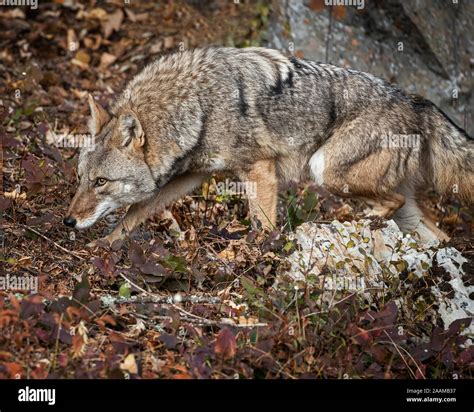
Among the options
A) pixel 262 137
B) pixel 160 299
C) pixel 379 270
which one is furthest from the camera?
pixel 262 137

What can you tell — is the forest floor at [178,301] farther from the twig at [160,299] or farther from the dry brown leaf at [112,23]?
the dry brown leaf at [112,23]

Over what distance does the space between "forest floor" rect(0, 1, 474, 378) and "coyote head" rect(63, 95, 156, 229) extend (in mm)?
337

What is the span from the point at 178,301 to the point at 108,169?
1.83 metres

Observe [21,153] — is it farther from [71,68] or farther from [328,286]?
[328,286]

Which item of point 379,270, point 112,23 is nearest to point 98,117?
point 379,270

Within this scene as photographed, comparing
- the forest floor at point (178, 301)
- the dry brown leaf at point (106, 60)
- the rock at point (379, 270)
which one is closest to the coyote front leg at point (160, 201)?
the forest floor at point (178, 301)

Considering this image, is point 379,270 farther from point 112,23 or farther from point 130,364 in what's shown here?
point 112,23

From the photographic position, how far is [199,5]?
12.4 metres

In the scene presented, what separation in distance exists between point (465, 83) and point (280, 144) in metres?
4.35

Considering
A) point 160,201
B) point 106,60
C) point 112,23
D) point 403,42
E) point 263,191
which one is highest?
point 403,42

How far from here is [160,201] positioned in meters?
7.84

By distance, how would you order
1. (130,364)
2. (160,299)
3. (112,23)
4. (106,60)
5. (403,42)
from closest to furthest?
(130,364) → (160,299) → (403,42) → (106,60) → (112,23)

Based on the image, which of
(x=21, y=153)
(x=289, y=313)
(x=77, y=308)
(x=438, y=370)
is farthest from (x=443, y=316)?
(x=21, y=153)

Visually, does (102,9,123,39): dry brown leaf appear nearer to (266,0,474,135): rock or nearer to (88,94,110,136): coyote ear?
(266,0,474,135): rock
